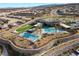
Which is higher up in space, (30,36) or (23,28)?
(23,28)

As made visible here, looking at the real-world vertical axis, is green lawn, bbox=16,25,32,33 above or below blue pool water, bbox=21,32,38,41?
above

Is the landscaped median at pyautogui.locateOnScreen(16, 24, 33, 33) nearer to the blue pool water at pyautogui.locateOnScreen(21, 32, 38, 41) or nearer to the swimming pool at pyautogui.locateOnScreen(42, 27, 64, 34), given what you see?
the blue pool water at pyautogui.locateOnScreen(21, 32, 38, 41)

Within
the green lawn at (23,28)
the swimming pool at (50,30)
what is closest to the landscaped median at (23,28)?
the green lawn at (23,28)

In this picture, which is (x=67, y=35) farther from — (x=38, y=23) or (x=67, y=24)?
(x=38, y=23)

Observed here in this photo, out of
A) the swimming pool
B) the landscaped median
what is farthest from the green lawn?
the swimming pool

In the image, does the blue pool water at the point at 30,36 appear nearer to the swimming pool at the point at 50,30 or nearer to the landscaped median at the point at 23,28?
the landscaped median at the point at 23,28

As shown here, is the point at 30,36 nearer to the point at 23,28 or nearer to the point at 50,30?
the point at 23,28

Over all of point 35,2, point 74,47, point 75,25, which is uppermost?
point 35,2

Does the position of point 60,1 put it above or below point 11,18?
above

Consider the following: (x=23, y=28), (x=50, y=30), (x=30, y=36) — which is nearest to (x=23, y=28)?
(x=23, y=28)

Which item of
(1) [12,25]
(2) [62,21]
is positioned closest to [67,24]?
(2) [62,21]
